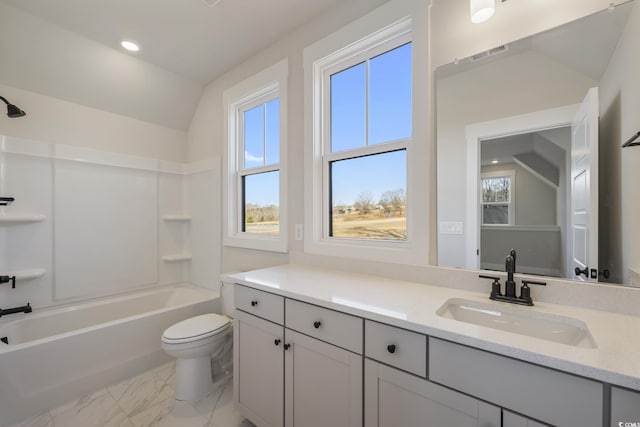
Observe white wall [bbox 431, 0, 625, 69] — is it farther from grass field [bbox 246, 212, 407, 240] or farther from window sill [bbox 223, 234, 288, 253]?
window sill [bbox 223, 234, 288, 253]

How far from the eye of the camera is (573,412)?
0.66m

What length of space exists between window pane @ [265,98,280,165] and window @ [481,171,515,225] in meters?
1.63

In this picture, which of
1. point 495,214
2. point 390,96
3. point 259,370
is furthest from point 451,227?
point 259,370

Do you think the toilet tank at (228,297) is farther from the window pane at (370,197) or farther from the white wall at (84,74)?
the white wall at (84,74)

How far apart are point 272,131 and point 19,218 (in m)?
2.15

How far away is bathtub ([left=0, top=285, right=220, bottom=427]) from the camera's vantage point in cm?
162

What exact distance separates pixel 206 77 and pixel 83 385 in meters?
2.88

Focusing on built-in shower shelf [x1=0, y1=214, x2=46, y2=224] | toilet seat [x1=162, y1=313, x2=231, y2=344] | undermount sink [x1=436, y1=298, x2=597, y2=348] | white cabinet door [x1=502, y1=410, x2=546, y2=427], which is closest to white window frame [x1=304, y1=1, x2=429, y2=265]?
undermount sink [x1=436, y1=298, x2=597, y2=348]

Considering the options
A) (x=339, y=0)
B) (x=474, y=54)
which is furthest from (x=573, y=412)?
(x=339, y=0)

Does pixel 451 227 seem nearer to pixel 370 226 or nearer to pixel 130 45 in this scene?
pixel 370 226

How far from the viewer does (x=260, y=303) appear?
56.8 inches

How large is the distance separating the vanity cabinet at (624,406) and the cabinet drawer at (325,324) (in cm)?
69

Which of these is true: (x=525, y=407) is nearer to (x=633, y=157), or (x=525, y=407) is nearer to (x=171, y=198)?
(x=633, y=157)

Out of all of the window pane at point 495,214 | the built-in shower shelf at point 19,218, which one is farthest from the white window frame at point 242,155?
the built-in shower shelf at point 19,218
